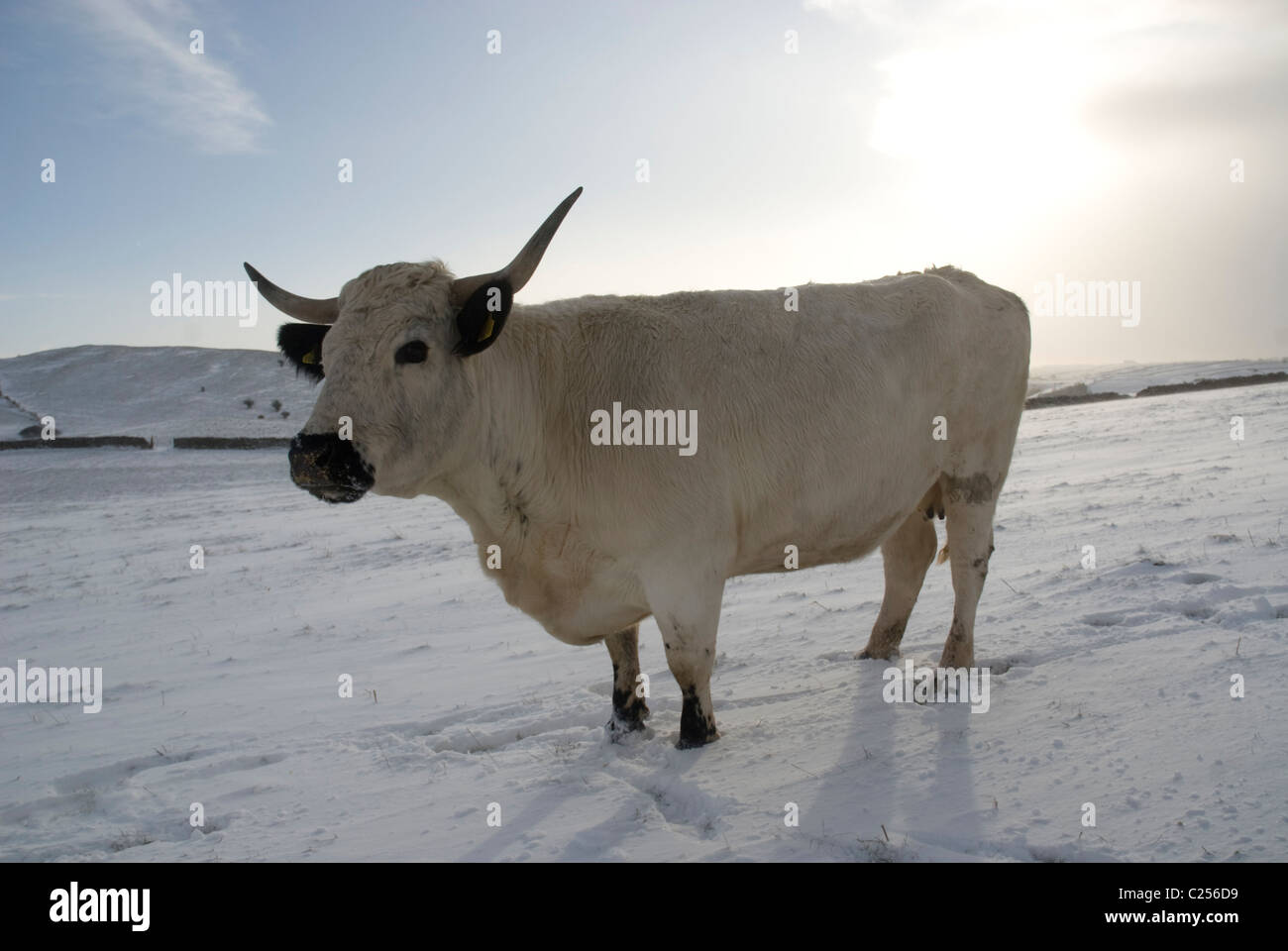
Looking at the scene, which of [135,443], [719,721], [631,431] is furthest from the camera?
[135,443]

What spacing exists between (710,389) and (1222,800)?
306 cm

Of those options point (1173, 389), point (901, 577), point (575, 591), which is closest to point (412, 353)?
point (575, 591)

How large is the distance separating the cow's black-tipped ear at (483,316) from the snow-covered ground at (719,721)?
2282 mm

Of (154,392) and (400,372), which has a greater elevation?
(154,392)

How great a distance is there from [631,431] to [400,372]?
128cm

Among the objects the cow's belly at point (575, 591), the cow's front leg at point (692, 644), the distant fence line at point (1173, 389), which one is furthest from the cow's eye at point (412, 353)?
the distant fence line at point (1173, 389)

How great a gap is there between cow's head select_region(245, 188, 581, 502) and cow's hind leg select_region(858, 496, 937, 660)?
3.31 m

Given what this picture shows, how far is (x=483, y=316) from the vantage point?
4.40 m

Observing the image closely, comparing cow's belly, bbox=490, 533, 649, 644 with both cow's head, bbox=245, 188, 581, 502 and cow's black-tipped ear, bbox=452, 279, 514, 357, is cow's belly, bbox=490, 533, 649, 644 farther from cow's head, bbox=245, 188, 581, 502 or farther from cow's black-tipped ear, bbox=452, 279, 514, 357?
cow's black-tipped ear, bbox=452, 279, 514, 357

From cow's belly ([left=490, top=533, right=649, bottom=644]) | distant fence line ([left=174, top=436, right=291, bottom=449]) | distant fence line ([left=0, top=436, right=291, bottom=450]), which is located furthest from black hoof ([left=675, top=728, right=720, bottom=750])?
distant fence line ([left=174, top=436, right=291, bottom=449])

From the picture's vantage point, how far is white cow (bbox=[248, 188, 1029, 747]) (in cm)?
438

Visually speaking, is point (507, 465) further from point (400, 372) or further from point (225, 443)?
point (225, 443)

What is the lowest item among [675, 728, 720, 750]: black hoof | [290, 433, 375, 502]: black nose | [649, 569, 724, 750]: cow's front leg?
[675, 728, 720, 750]: black hoof
